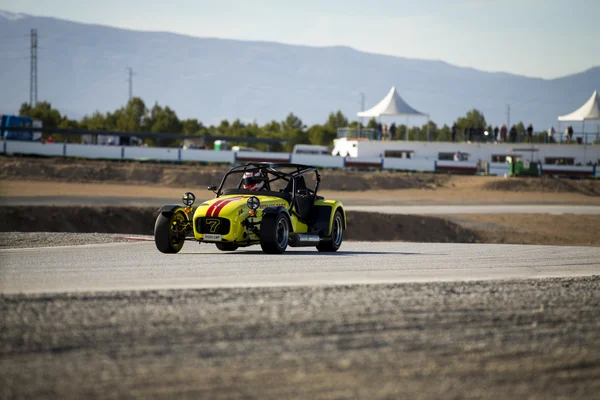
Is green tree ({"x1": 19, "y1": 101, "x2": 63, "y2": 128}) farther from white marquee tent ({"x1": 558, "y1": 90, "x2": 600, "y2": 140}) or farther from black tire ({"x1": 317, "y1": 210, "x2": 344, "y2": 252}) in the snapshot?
black tire ({"x1": 317, "y1": 210, "x2": 344, "y2": 252})

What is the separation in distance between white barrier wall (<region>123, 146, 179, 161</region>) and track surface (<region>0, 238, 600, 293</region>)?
46.3 m

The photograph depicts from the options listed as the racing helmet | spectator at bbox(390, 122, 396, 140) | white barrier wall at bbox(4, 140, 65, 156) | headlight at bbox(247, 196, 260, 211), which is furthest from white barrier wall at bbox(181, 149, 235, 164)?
headlight at bbox(247, 196, 260, 211)

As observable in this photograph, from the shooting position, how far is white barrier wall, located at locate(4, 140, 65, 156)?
196 ft

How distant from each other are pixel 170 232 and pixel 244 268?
3.26 metres

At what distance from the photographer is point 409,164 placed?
67562 millimetres

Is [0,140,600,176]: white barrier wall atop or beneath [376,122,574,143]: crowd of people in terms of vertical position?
beneath

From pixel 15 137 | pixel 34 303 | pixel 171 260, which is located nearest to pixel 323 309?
pixel 34 303

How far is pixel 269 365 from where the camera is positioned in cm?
605

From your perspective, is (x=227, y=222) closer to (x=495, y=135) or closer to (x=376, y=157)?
(x=376, y=157)

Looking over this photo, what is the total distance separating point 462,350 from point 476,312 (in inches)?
67.8

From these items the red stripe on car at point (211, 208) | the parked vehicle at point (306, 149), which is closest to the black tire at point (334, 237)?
the red stripe on car at point (211, 208)

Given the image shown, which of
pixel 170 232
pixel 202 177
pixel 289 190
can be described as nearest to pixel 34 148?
pixel 202 177

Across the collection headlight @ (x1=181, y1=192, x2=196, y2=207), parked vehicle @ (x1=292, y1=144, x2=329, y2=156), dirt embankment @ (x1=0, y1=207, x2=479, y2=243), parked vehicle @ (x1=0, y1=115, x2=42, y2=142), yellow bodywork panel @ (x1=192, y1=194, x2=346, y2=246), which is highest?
parked vehicle @ (x1=0, y1=115, x2=42, y2=142)

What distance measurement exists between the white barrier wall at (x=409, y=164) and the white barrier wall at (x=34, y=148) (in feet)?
78.4
